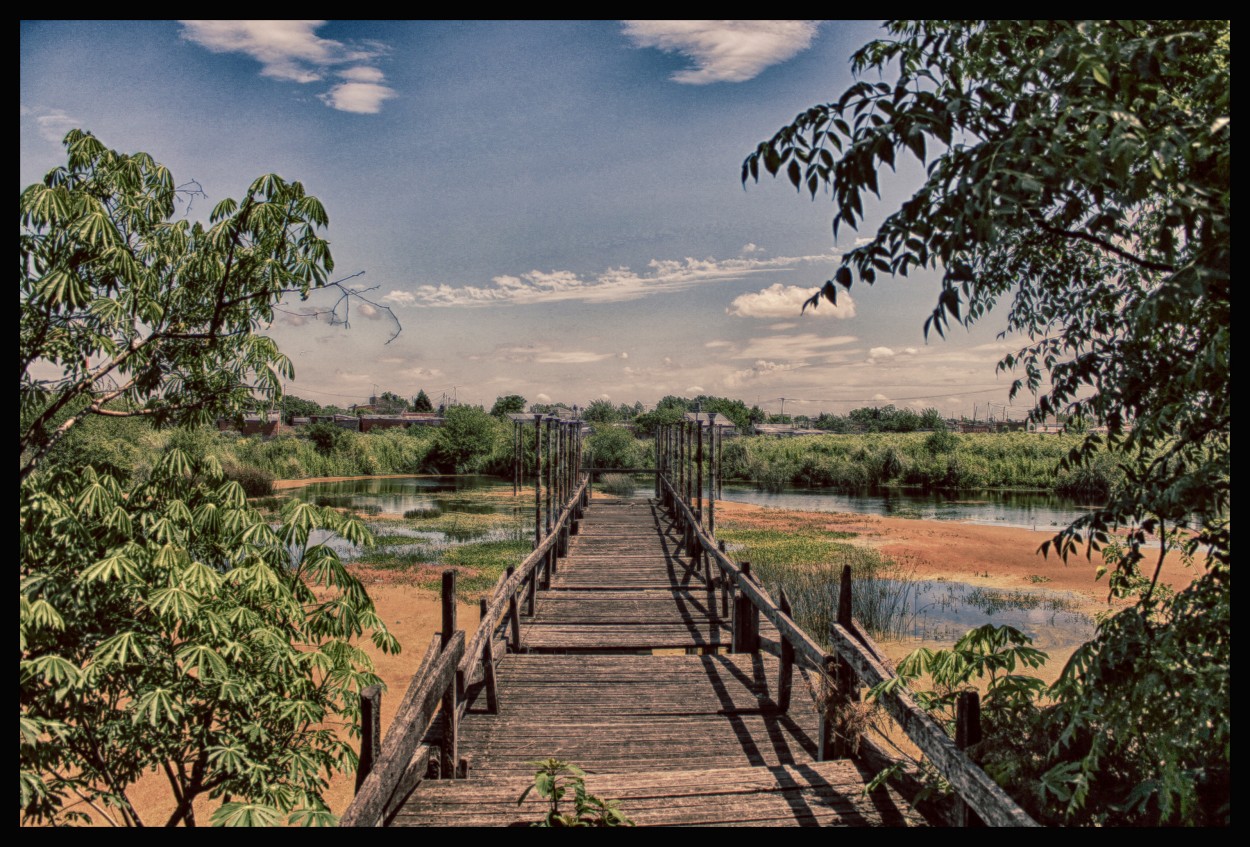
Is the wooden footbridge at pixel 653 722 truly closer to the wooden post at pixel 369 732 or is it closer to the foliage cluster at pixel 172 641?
the wooden post at pixel 369 732

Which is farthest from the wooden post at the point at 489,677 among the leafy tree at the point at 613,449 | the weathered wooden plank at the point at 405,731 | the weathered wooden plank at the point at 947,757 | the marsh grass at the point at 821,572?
the leafy tree at the point at 613,449

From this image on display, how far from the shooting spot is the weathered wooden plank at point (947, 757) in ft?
8.95

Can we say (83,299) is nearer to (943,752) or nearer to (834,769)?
(943,752)

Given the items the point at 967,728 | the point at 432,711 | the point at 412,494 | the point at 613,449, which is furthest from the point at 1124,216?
the point at 613,449

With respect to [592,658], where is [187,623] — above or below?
above

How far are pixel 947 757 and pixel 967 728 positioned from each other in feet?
0.53

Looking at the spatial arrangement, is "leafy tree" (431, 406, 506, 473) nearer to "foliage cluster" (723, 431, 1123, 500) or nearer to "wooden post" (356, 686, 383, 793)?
"foliage cluster" (723, 431, 1123, 500)

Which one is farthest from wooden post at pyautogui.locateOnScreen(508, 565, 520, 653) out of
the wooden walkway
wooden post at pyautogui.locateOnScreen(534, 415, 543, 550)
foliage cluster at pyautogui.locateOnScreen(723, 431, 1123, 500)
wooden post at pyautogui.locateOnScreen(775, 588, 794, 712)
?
foliage cluster at pyautogui.locateOnScreen(723, 431, 1123, 500)

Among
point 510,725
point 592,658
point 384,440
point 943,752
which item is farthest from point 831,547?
point 384,440

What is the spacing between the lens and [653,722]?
237 inches

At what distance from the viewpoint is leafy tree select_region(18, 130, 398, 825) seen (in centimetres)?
345
